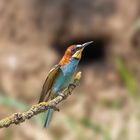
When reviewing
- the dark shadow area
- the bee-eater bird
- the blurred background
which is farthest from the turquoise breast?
the dark shadow area

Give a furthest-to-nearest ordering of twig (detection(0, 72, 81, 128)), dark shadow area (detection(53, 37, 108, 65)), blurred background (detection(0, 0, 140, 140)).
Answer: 1. dark shadow area (detection(53, 37, 108, 65))
2. blurred background (detection(0, 0, 140, 140))
3. twig (detection(0, 72, 81, 128))

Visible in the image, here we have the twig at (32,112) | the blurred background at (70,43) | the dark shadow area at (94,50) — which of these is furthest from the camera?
the dark shadow area at (94,50)

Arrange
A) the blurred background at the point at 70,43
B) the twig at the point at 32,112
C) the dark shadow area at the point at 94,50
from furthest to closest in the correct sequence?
the dark shadow area at the point at 94,50
the blurred background at the point at 70,43
the twig at the point at 32,112

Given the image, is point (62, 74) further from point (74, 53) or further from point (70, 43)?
point (70, 43)

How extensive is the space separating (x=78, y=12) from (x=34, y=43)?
54cm

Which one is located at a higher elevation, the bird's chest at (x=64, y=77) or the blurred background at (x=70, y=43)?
the blurred background at (x=70, y=43)

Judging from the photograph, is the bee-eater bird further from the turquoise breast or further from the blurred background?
the blurred background

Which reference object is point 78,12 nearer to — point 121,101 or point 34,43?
point 34,43

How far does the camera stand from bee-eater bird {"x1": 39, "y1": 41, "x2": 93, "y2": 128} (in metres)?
1.17

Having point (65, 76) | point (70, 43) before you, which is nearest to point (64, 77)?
point (65, 76)

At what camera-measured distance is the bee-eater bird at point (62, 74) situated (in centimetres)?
117

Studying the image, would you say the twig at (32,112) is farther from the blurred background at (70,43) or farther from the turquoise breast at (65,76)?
the blurred background at (70,43)

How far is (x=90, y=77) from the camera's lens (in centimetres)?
680

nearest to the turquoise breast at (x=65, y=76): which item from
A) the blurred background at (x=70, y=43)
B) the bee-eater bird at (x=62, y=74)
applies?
the bee-eater bird at (x=62, y=74)
